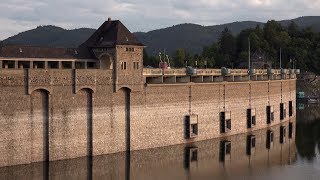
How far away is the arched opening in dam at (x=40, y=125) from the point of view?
51.3 metres

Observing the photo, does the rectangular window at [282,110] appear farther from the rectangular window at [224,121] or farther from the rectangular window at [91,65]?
the rectangular window at [91,65]

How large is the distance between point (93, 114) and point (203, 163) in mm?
12183

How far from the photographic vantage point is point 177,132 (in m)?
64.4

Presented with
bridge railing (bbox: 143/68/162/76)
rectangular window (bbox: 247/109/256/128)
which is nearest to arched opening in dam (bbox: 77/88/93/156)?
bridge railing (bbox: 143/68/162/76)

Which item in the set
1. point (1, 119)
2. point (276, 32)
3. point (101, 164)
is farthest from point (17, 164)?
point (276, 32)

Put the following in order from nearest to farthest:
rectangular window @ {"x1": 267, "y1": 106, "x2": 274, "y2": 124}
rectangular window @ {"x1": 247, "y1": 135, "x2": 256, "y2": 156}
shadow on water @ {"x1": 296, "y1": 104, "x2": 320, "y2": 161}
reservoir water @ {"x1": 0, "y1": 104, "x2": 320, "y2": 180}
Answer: reservoir water @ {"x1": 0, "y1": 104, "x2": 320, "y2": 180}
rectangular window @ {"x1": 247, "y1": 135, "x2": 256, "y2": 156}
shadow on water @ {"x1": 296, "y1": 104, "x2": 320, "y2": 161}
rectangular window @ {"x1": 267, "y1": 106, "x2": 274, "y2": 124}

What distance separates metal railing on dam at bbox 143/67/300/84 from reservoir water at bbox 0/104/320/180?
8267 mm

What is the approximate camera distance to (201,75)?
72.4 meters

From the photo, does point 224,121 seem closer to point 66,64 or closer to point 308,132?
point 308,132

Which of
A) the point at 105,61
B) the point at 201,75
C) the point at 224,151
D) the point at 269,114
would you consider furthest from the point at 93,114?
the point at 269,114

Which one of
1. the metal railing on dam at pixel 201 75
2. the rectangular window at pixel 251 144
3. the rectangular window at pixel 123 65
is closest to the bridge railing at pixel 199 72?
the metal railing on dam at pixel 201 75

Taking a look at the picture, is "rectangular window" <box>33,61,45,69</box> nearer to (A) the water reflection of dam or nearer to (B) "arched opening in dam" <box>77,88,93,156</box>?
(B) "arched opening in dam" <box>77,88,93,156</box>

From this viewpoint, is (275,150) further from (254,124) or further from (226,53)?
(226,53)

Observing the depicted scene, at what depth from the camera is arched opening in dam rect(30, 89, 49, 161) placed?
5131 cm
